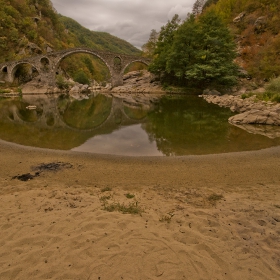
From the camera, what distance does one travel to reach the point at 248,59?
4169 centimetres

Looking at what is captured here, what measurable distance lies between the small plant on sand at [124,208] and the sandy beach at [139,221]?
0.02m

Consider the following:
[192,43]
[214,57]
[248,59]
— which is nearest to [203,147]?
[214,57]

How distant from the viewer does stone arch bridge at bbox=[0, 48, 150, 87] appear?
47688 mm

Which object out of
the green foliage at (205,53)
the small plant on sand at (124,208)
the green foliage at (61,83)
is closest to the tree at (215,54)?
the green foliage at (205,53)

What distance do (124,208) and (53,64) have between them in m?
54.6

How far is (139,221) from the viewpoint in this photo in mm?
3998

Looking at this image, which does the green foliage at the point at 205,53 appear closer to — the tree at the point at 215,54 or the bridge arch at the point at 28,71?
the tree at the point at 215,54

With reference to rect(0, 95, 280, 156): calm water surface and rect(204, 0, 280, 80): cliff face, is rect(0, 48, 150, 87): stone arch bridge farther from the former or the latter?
Answer: rect(0, 95, 280, 156): calm water surface

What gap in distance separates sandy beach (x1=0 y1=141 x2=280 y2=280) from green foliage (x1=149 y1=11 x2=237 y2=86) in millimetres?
30086

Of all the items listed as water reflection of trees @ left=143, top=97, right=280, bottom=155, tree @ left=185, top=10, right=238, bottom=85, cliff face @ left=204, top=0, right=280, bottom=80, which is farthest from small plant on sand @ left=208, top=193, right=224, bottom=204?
cliff face @ left=204, top=0, right=280, bottom=80

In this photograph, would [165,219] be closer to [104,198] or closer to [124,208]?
[124,208]

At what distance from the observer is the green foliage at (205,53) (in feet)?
110

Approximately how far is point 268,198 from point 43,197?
515 cm

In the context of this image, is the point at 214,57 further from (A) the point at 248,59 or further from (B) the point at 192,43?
(A) the point at 248,59
